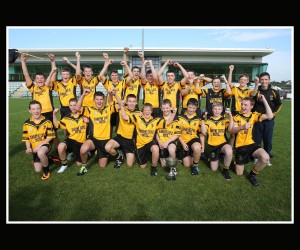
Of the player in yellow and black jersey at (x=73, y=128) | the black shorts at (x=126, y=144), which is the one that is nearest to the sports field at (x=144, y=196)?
the black shorts at (x=126, y=144)

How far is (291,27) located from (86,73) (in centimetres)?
480

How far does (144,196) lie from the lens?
3744 mm

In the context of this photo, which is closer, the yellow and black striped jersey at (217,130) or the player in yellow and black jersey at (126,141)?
the yellow and black striped jersey at (217,130)

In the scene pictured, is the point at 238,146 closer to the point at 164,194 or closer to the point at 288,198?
the point at 288,198

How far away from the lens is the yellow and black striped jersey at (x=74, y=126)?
4906 mm

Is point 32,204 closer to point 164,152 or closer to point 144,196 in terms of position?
point 144,196

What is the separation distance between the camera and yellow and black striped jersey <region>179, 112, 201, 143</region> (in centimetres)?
489

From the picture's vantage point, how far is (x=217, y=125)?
4820mm

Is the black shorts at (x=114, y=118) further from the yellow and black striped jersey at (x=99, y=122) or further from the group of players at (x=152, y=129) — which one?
the yellow and black striped jersey at (x=99, y=122)

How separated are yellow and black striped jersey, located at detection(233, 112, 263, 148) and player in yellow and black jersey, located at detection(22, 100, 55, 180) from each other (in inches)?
167

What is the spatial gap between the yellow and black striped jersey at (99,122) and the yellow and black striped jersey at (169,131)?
128cm

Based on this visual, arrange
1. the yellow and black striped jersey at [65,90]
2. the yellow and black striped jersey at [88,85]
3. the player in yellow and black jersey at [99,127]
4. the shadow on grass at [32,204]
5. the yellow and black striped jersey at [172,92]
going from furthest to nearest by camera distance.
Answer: the yellow and black striped jersey at [88,85] → the yellow and black striped jersey at [65,90] → the yellow and black striped jersey at [172,92] → the player in yellow and black jersey at [99,127] → the shadow on grass at [32,204]

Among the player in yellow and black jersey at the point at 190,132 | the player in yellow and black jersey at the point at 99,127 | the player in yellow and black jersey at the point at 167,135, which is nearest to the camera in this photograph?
the player in yellow and black jersey at the point at 167,135

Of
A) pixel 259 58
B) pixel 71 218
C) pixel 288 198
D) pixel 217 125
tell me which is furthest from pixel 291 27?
pixel 259 58
